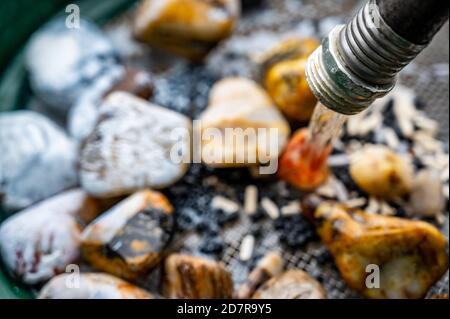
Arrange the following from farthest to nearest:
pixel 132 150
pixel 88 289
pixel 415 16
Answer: pixel 132 150, pixel 88 289, pixel 415 16

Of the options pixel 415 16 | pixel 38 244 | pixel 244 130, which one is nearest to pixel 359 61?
pixel 415 16

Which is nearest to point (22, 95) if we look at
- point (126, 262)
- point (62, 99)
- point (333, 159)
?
point (62, 99)

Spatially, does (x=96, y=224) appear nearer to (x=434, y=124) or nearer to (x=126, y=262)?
(x=126, y=262)

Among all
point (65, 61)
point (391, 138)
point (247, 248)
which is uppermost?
point (65, 61)

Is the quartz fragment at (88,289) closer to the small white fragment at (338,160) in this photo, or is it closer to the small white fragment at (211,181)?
the small white fragment at (211,181)

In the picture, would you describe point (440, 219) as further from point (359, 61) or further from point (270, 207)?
point (359, 61)
